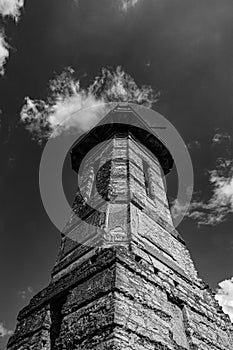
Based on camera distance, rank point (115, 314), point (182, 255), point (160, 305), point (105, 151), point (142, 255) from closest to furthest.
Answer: point (115, 314) → point (160, 305) → point (142, 255) → point (182, 255) → point (105, 151)

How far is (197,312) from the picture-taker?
202 inches

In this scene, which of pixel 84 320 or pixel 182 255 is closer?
pixel 84 320

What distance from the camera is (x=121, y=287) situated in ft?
12.4

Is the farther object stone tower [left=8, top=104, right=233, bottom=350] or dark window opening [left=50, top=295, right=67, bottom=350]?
dark window opening [left=50, top=295, right=67, bottom=350]

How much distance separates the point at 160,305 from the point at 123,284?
86 centimetres

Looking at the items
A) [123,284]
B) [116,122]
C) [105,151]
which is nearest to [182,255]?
[123,284]

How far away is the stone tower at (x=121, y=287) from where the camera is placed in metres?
3.66

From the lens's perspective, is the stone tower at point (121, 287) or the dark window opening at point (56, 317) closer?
the stone tower at point (121, 287)

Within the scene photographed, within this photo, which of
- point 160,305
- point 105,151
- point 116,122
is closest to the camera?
point 160,305

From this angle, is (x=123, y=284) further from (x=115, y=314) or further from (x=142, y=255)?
(x=142, y=255)

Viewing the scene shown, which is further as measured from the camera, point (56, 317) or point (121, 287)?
point (56, 317)

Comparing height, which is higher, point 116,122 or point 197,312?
point 116,122

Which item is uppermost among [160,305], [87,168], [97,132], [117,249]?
[97,132]

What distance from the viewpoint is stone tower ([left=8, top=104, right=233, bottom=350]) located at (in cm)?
366
